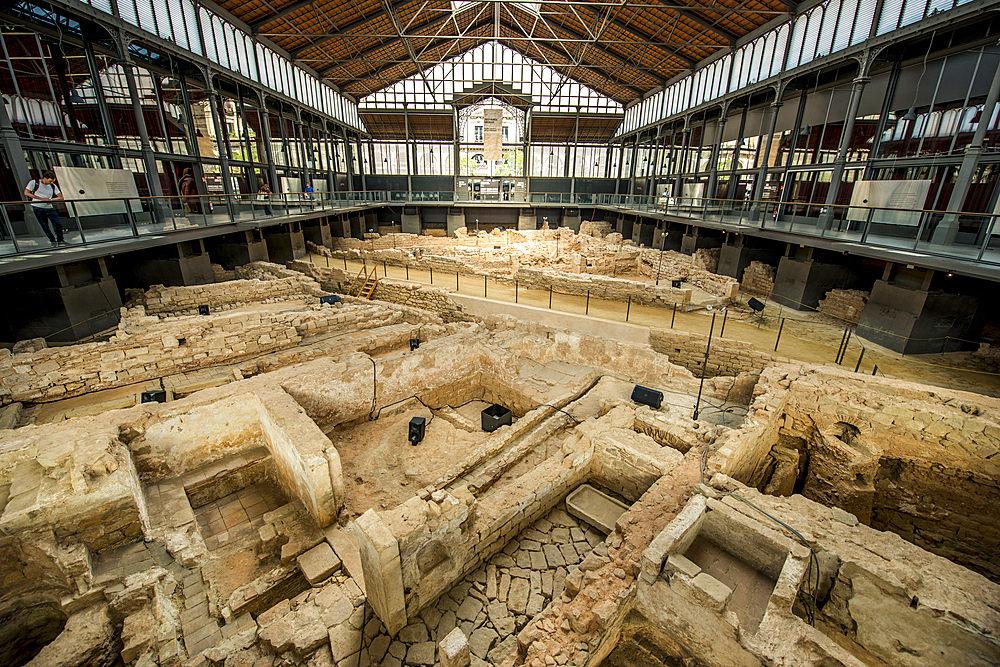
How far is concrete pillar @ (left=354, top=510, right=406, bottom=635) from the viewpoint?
4.43 meters

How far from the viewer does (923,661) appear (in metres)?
4.25

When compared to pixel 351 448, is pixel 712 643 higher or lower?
higher

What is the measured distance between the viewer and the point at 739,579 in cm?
491

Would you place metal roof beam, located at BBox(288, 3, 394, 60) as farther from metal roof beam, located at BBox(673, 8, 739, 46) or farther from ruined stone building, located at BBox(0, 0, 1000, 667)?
metal roof beam, located at BBox(673, 8, 739, 46)

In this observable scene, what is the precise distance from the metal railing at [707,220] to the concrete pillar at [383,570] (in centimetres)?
935

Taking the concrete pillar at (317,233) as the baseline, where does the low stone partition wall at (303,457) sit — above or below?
below

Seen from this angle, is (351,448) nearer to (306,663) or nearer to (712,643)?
(306,663)

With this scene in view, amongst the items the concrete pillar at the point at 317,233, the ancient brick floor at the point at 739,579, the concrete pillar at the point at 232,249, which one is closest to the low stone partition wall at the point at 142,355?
the concrete pillar at the point at 232,249

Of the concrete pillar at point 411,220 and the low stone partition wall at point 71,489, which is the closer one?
the low stone partition wall at point 71,489

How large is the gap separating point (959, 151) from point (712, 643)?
14390mm

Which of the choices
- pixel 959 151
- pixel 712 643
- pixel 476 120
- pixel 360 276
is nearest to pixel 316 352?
pixel 360 276

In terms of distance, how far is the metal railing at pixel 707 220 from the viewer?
9.20m

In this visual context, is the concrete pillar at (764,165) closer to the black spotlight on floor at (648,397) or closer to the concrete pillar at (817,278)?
the concrete pillar at (817,278)

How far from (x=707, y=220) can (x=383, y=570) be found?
61.7 feet
